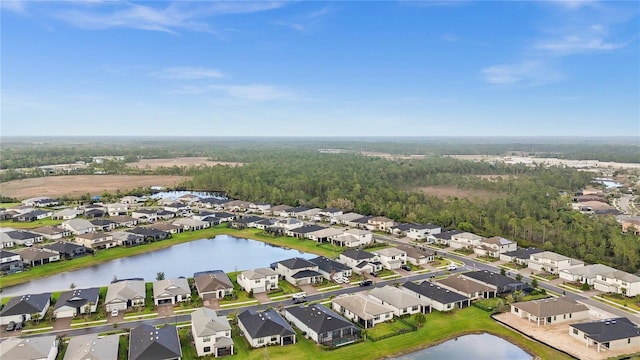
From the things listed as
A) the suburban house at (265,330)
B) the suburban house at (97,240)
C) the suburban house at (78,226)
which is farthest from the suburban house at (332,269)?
the suburban house at (78,226)

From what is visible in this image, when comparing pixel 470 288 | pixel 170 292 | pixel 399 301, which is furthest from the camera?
pixel 470 288

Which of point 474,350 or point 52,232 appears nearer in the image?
point 474,350

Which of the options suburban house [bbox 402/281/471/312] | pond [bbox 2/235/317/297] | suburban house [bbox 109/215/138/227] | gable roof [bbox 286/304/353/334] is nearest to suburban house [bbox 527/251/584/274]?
suburban house [bbox 402/281/471/312]

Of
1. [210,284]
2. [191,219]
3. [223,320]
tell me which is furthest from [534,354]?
[191,219]

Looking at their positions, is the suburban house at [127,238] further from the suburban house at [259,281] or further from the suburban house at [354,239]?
the suburban house at [354,239]

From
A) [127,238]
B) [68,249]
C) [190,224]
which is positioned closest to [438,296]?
[127,238]

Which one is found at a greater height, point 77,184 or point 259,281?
point 77,184

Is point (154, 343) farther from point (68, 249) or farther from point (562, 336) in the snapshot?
point (68, 249)

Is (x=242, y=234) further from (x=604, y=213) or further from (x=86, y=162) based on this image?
(x=86, y=162)
